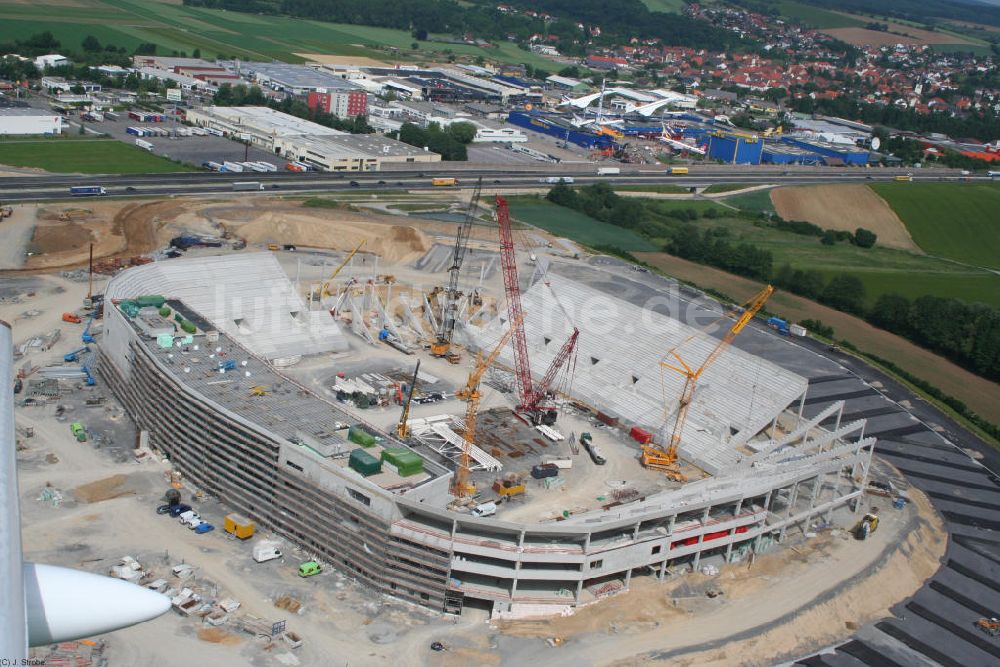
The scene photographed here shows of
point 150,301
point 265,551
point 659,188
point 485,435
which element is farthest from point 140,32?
point 265,551

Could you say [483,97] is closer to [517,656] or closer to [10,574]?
[517,656]

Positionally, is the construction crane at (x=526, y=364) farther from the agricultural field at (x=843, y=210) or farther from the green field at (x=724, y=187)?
the green field at (x=724, y=187)

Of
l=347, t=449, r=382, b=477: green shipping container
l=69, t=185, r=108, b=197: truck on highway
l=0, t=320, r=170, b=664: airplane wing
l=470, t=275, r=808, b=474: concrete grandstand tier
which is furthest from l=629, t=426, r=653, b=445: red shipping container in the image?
l=69, t=185, r=108, b=197: truck on highway

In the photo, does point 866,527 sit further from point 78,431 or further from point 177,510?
point 78,431

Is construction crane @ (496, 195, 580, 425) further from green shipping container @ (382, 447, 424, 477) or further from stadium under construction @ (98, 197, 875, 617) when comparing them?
green shipping container @ (382, 447, 424, 477)

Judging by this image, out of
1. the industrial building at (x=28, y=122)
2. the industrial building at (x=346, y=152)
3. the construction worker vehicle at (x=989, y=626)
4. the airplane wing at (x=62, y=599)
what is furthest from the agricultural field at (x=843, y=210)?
the airplane wing at (x=62, y=599)

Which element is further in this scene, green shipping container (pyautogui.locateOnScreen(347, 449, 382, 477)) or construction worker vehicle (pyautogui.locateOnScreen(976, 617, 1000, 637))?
green shipping container (pyautogui.locateOnScreen(347, 449, 382, 477))
